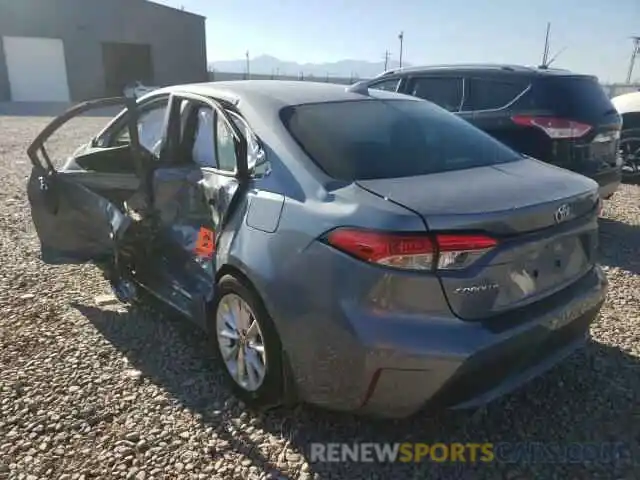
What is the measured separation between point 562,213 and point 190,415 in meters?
2.02

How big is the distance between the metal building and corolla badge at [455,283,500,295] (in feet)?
101

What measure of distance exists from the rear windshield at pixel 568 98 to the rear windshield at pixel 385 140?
2.29m

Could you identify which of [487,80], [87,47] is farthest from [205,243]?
[87,47]

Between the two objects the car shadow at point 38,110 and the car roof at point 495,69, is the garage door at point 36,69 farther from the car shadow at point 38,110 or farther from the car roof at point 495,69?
the car roof at point 495,69

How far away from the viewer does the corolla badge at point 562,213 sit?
2.24 meters

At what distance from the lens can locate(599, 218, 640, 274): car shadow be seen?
15.5 ft

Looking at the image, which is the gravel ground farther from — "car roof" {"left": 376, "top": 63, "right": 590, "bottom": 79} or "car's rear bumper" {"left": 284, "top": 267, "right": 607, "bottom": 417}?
"car roof" {"left": 376, "top": 63, "right": 590, "bottom": 79}

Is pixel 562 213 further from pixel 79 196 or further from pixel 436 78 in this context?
pixel 436 78

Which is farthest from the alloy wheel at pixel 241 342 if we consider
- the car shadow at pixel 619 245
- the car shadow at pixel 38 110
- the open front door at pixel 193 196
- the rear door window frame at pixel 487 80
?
the car shadow at pixel 38 110

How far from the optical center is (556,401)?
2727mm

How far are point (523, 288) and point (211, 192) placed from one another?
64.9 inches

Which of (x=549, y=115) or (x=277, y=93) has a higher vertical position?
(x=277, y=93)

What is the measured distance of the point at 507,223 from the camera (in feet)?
6.74

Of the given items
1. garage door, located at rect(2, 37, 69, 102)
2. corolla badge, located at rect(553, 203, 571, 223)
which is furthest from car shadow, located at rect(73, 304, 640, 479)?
garage door, located at rect(2, 37, 69, 102)
